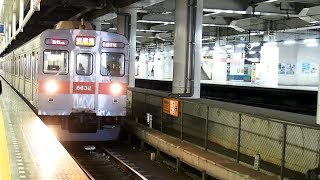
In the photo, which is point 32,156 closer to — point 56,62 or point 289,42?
point 56,62

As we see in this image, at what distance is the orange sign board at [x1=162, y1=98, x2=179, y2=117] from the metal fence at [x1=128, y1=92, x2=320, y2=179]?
0.57 ft

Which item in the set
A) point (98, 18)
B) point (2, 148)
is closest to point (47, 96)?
point (2, 148)

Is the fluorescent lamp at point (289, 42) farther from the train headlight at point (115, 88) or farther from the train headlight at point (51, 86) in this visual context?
the train headlight at point (51, 86)

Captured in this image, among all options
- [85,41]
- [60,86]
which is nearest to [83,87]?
[60,86]

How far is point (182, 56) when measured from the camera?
14.1 meters

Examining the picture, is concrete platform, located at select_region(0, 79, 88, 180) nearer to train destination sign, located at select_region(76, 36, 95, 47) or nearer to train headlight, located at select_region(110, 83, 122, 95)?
train headlight, located at select_region(110, 83, 122, 95)

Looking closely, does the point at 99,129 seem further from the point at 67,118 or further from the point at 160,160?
the point at 160,160

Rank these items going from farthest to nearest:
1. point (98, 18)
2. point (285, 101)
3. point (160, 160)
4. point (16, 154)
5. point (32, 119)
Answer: point (98, 18), point (285, 101), point (160, 160), point (32, 119), point (16, 154)

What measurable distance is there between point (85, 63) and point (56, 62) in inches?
33.9

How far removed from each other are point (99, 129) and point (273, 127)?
22.0 feet

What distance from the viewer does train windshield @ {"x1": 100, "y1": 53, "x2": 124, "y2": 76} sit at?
13.4 m

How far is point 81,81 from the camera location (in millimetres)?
13211

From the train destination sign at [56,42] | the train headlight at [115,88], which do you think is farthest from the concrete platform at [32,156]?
the train headlight at [115,88]

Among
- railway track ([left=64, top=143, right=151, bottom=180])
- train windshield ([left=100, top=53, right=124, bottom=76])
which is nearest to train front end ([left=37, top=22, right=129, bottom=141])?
train windshield ([left=100, top=53, right=124, bottom=76])
